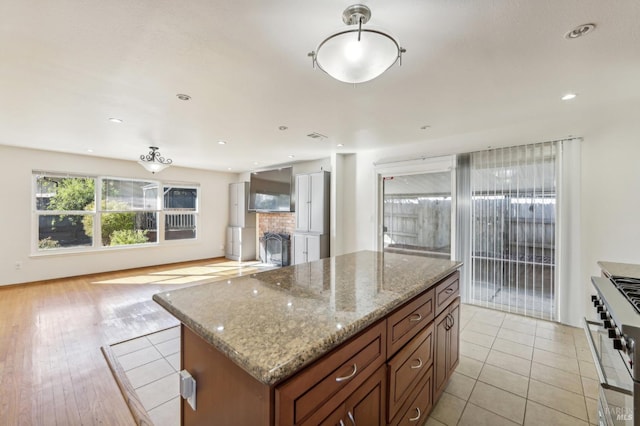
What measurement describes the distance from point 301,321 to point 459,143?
3.61m

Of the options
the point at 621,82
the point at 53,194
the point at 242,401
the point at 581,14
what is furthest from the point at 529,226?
the point at 53,194

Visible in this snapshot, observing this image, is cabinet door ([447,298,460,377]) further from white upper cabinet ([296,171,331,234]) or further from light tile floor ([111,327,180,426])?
white upper cabinet ([296,171,331,234])

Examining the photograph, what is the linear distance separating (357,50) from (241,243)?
619 cm

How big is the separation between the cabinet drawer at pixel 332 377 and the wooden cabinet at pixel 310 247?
150 inches

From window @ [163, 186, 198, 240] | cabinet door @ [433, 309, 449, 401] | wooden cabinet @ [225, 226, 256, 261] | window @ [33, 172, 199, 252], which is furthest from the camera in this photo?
wooden cabinet @ [225, 226, 256, 261]

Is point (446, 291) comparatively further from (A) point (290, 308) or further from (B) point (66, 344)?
(B) point (66, 344)

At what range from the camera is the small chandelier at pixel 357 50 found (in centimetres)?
124

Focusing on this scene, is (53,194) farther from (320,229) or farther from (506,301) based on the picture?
(506,301)

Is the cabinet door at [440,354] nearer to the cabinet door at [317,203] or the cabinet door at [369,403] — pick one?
the cabinet door at [369,403]

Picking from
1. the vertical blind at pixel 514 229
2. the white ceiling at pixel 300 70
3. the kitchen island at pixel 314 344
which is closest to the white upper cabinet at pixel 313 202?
the white ceiling at pixel 300 70

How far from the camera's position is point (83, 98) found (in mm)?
2480

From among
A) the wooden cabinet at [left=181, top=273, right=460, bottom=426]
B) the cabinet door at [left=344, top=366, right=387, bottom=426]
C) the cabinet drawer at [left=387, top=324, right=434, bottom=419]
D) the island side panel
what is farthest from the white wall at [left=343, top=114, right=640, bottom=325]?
the island side panel

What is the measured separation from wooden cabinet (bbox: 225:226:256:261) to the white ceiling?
12.0ft

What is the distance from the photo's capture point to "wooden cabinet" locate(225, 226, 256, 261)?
686 cm
